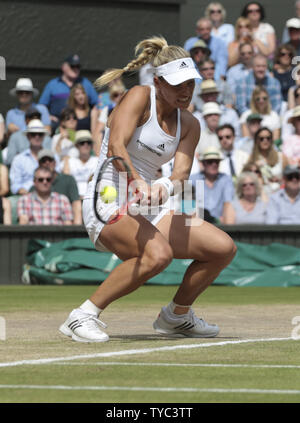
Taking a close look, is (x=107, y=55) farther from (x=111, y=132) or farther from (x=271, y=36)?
(x=111, y=132)

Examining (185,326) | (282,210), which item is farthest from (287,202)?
(185,326)

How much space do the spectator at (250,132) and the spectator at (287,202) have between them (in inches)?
55.2

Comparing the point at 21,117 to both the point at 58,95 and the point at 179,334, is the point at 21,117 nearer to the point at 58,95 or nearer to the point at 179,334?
the point at 58,95

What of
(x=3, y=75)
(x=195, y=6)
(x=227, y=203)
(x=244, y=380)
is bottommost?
(x=244, y=380)

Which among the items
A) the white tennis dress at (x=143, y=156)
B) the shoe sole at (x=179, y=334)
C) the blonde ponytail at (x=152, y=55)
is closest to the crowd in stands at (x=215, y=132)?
the shoe sole at (x=179, y=334)

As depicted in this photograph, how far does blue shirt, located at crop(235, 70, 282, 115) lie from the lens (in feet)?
57.9

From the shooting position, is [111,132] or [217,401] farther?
[111,132]

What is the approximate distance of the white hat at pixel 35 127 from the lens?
1581cm

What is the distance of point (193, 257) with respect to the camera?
725 cm

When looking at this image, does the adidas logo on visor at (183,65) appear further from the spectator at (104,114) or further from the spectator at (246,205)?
the spectator at (104,114)

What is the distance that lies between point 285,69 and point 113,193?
1168cm
